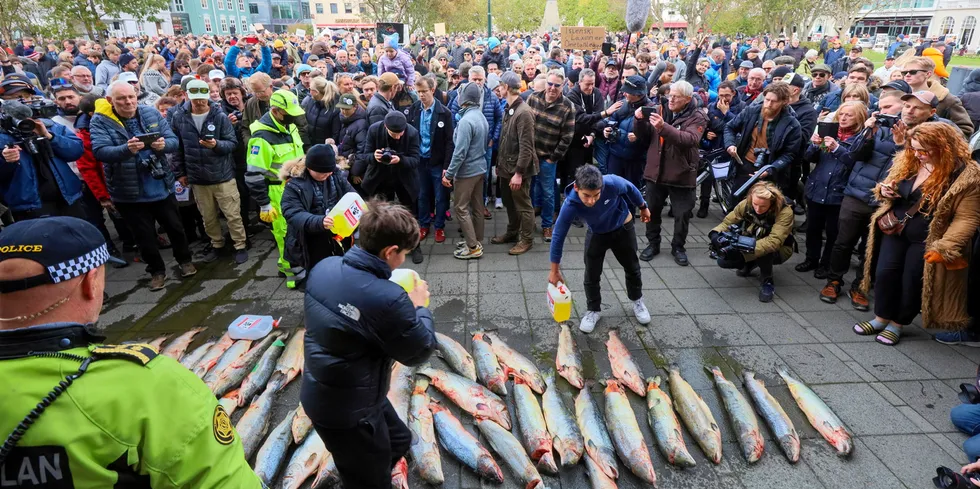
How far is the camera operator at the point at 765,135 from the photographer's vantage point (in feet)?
19.7

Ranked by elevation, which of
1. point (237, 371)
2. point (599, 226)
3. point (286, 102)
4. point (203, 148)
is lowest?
point (237, 371)

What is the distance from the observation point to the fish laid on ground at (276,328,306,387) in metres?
4.16

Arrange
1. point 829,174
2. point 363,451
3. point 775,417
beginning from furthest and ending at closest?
point 829,174, point 775,417, point 363,451

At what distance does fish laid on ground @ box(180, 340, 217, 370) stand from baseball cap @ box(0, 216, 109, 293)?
3111mm

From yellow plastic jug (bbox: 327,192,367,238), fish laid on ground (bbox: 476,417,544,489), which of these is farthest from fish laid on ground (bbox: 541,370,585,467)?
yellow plastic jug (bbox: 327,192,367,238)

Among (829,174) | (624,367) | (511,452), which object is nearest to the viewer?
(511,452)

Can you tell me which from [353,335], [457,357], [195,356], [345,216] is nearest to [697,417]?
[457,357]

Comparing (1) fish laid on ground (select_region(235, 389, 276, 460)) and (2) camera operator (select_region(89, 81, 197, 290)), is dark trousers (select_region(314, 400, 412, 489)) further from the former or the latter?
(2) camera operator (select_region(89, 81, 197, 290))

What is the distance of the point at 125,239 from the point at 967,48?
60.6 m

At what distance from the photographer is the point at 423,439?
336cm

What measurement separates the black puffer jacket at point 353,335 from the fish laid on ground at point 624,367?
215cm

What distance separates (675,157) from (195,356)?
5.63 m

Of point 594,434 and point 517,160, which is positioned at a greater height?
point 517,160

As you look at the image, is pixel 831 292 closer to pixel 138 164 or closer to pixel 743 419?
pixel 743 419
